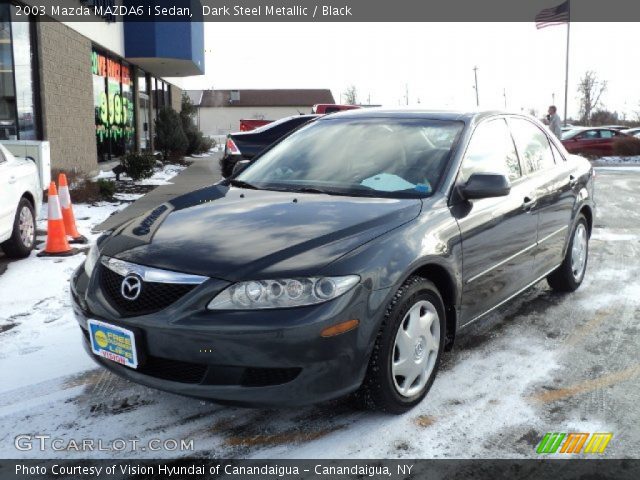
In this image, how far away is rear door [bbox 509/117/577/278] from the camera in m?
4.46

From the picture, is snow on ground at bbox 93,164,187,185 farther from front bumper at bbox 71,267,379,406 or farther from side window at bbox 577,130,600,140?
side window at bbox 577,130,600,140

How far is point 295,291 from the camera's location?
2.68m

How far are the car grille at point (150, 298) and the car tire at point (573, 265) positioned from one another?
359cm

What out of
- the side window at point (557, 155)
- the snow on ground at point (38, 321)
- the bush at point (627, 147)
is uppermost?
the side window at point (557, 155)

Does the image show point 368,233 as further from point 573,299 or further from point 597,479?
point 573,299

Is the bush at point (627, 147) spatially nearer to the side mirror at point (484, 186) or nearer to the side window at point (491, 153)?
the side window at point (491, 153)

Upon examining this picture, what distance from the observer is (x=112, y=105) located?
1784 centimetres

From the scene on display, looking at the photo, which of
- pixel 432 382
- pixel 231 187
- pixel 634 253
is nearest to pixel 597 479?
pixel 432 382

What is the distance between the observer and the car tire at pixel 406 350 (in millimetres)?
2916

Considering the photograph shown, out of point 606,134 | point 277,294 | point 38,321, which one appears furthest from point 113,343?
point 606,134

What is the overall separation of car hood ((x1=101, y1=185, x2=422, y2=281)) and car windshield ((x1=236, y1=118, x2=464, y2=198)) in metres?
0.22

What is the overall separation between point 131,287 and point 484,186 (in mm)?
1966

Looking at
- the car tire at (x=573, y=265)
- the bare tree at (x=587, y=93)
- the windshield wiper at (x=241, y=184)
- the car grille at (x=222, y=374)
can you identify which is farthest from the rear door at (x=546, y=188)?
the bare tree at (x=587, y=93)

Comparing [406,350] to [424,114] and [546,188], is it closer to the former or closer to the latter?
[424,114]
